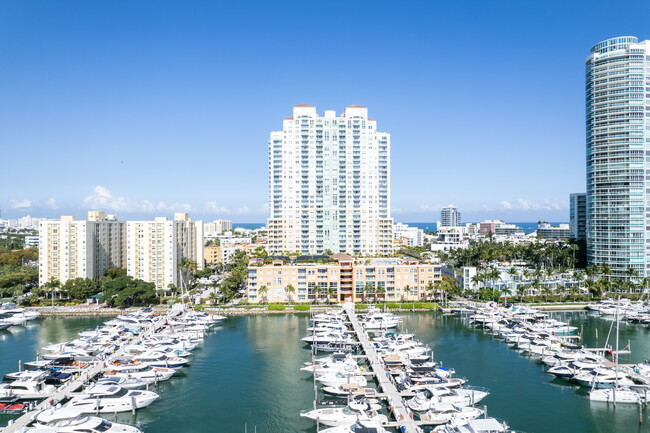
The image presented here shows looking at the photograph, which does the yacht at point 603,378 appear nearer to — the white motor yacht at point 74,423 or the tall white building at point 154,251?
the white motor yacht at point 74,423

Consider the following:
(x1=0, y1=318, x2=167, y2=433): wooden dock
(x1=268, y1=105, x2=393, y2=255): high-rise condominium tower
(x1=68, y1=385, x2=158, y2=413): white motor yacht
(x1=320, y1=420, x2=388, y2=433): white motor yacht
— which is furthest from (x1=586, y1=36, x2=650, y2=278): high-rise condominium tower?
(x1=0, y1=318, x2=167, y2=433): wooden dock

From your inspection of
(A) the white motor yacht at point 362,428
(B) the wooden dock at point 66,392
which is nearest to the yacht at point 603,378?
(A) the white motor yacht at point 362,428

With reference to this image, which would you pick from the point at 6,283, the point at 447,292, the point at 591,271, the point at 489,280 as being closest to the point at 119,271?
the point at 6,283

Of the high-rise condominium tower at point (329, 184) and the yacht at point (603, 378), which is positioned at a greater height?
the high-rise condominium tower at point (329, 184)

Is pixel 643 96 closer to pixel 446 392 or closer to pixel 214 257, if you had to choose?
pixel 446 392

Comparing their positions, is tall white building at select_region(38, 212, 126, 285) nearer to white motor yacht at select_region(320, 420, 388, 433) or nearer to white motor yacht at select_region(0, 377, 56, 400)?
white motor yacht at select_region(0, 377, 56, 400)

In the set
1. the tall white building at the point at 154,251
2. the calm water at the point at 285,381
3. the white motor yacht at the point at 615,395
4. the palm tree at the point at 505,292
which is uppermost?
the tall white building at the point at 154,251
